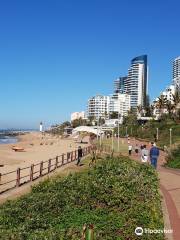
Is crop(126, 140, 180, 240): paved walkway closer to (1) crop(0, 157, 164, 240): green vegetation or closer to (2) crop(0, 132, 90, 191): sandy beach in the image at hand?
(1) crop(0, 157, 164, 240): green vegetation

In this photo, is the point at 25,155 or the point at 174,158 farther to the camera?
the point at 25,155

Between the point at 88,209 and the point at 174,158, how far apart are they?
604 inches

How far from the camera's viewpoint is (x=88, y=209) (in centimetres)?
1130

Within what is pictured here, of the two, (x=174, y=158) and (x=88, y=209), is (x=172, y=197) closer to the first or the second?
Result: (x=88, y=209)

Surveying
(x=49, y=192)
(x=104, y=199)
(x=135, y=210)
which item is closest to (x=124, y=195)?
(x=104, y=199)

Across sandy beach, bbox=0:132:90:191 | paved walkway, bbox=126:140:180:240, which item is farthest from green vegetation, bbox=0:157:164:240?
sandy beach, bbox=0:132:90:191

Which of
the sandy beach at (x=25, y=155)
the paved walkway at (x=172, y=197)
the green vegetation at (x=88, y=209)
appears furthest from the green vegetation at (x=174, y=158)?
the green vegetation at (x=88, y=209)

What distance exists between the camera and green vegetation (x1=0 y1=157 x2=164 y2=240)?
8.47m

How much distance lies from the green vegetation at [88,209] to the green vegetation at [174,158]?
30.2ft

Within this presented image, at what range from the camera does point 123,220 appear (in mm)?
9320

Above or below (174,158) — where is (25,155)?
below

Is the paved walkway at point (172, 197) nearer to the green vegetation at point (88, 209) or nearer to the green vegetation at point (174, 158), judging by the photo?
the green vegetation at point (88, 209)

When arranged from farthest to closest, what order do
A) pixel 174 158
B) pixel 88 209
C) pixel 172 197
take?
1. pixel 174 158
2. pixel 172 197
3. pixel 88 209

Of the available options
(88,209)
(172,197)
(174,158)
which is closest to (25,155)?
(174,158)
